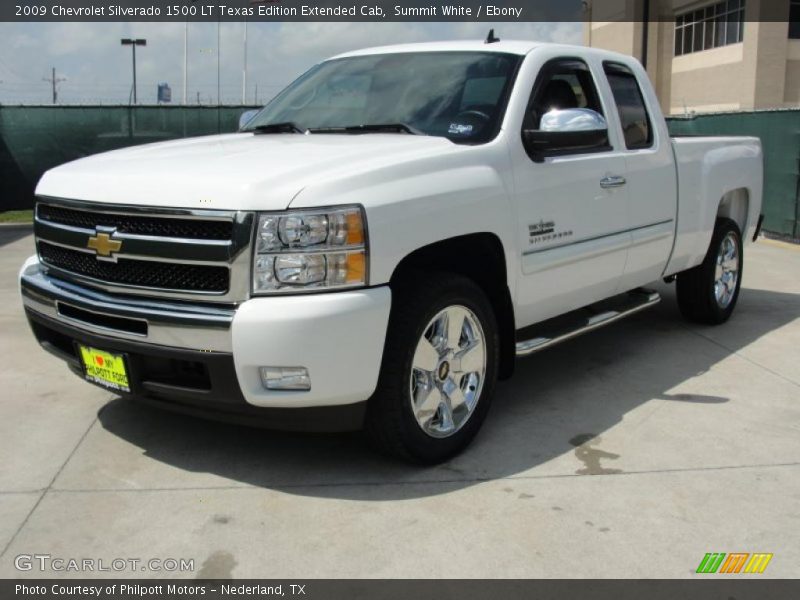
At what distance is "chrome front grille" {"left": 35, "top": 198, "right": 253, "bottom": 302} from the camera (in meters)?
3.60

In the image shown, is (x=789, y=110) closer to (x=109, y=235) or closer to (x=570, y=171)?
(x=570, y=171)

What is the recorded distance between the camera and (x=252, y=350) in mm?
3576

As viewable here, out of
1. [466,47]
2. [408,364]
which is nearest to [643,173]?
[466,47]

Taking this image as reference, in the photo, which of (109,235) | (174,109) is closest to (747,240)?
(109,235)

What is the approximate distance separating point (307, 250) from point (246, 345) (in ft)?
1.47

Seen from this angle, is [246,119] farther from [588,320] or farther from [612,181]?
[588,320]

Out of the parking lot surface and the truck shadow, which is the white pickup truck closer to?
the truck shadow

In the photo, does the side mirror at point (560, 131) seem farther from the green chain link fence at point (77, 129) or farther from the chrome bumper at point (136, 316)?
the green chain link fence at point (77, 129)

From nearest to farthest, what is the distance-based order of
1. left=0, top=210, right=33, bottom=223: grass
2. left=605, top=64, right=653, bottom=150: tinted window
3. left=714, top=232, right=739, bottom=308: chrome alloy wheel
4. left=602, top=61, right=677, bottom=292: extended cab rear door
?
left=602, top=61, right=677, bottom=292: extended cab rear door, left=605, top=64, right=653, bottom=150: tinted window, left=714, top=232, right=739, bottom=308: chrome alloy wheel, left=0, top=210, right=33, bottom=223: grass

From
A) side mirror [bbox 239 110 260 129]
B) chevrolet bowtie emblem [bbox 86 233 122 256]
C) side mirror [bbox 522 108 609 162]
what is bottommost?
chevrolet bowtie emblem [bbox 86 233 122 256]

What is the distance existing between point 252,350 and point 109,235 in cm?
90

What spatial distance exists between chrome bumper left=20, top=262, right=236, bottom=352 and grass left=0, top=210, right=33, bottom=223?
11.1 metres

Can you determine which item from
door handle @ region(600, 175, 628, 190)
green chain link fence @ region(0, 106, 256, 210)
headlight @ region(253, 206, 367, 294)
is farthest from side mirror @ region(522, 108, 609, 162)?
green chain link fence @ region(0, 106, 256, 210)

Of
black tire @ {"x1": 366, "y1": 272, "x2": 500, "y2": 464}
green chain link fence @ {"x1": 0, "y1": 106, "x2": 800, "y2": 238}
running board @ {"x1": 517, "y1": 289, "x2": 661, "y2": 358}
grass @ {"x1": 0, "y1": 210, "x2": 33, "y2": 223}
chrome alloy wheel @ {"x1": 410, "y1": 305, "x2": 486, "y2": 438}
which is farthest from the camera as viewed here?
green chain link fence @ {"x1": 0, "y1": 106, "x2": 800, "y2": 238}
